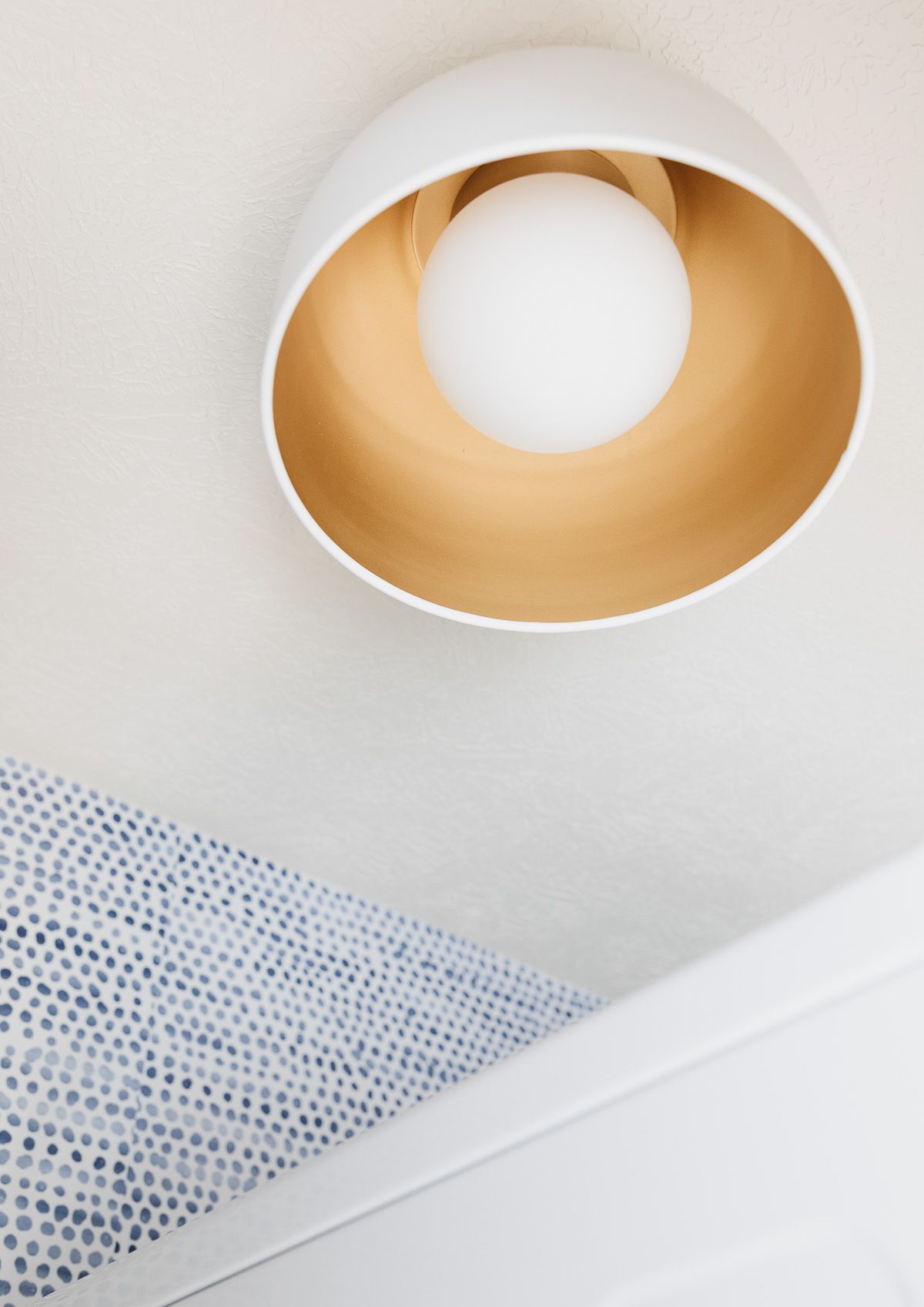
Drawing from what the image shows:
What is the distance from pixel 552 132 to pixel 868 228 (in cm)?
52

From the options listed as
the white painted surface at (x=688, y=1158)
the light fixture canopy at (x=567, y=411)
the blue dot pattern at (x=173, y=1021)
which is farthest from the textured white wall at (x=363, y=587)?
the white painted surface at (x=688, y=1158)

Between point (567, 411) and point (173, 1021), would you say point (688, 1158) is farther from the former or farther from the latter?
point (173, 1021)

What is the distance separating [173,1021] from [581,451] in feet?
3.59

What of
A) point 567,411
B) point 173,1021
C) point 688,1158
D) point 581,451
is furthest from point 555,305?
point 173,1021

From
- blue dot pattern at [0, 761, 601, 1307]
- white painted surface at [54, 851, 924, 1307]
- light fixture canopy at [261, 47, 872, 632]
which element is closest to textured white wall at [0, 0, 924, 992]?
blue dot pattern at [0, 761, 601, 1307]

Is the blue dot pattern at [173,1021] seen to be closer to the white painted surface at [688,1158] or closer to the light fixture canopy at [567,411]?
the white painted surface at [688,1158]

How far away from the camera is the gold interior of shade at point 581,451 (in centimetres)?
75

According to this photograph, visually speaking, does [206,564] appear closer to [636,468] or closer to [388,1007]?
[636,468]

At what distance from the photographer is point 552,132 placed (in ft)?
1.87

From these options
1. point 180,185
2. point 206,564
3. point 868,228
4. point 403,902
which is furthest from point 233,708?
point 868,228

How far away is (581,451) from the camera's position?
848 millimetres

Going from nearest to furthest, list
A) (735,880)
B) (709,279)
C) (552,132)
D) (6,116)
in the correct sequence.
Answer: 1. (552,132)
2. (709,279)
3. (6,116)
4. (735,880)

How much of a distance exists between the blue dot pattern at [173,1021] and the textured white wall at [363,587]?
0.08m

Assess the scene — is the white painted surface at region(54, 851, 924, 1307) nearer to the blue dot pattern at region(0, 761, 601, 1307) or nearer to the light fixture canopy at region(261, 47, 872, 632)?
the light fixture canopy at region(261, 47, 872, 632)
